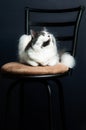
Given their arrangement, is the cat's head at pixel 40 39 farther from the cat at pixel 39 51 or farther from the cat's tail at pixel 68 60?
the cat's tail at pixel 68 60

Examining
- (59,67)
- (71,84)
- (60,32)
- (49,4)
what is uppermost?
(49,4)

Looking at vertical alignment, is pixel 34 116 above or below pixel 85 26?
below

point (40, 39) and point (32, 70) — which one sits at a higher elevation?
point (40, 39)

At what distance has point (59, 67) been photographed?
1.37m

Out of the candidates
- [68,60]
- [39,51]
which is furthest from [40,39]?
[68,60]

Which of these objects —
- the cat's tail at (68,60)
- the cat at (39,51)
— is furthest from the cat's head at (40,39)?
the cat's tail at (68,60)

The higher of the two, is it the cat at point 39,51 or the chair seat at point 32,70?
the cat at point 39,51

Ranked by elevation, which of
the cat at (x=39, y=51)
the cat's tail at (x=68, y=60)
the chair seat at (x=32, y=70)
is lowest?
the chair seat at (x=32, y=70)

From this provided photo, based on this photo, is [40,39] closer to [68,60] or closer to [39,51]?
[39,51]

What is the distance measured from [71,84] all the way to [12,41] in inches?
16.1

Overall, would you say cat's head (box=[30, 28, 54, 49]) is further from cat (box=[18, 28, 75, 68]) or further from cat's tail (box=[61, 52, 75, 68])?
cat's tail (box=[61, 52, 75, 68])

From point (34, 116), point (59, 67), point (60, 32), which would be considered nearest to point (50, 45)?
point (59, 67)

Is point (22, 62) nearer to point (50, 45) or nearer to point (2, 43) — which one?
point (50, 45)

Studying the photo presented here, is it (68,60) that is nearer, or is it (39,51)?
(39,51)
